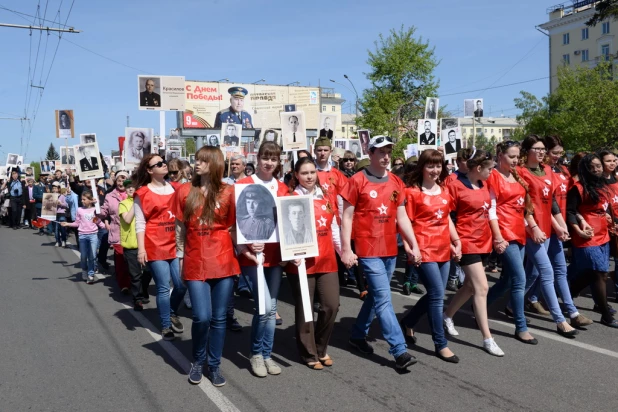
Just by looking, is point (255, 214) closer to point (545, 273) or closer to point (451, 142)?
point (545, 273)

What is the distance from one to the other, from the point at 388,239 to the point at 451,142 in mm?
8508

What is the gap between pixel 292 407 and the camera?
4.34 metres

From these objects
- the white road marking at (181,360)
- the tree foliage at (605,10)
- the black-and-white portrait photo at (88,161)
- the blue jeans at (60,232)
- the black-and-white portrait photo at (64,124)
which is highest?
the tree foliage at (605,10)

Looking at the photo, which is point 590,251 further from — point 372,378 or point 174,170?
point 174,170

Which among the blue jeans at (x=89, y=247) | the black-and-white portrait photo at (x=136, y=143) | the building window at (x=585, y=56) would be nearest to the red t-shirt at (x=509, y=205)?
the blue jeans at (x=89, y=247)

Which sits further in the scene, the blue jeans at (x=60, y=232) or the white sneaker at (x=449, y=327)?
the blue jeans at (x=60, y=232)

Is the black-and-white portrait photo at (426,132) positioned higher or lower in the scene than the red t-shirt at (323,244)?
higher

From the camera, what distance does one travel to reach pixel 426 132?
44.4ft

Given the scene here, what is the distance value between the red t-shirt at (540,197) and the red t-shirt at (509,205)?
1.13 feet

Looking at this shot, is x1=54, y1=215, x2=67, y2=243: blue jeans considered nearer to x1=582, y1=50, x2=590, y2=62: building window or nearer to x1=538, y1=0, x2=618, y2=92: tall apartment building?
x1=538, y1=0, x2=618, y2=92: tall apartment building

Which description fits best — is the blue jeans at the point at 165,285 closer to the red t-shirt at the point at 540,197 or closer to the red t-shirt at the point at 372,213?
the red t-shirt at the point at 372,213

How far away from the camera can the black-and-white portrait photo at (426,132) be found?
1351 cm

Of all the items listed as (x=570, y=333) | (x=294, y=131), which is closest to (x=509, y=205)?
(x=570, y=333)

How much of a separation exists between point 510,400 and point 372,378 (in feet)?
3.65
